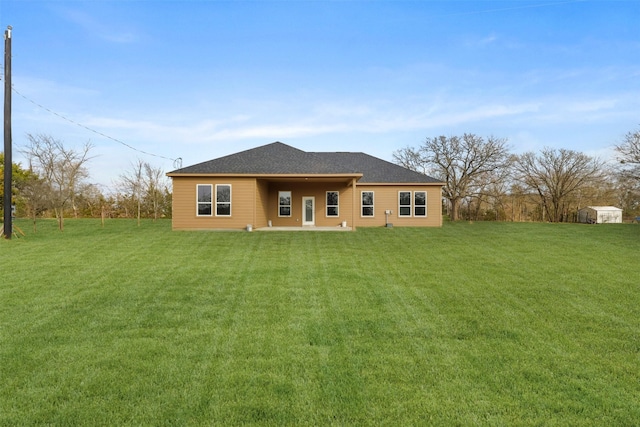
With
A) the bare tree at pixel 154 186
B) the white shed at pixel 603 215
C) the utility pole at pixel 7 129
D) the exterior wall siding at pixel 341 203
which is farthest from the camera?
the bare tree at pixel 154 186

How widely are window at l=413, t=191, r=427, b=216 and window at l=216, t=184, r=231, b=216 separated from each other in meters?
9.77

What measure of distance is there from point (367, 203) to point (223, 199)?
764 cm

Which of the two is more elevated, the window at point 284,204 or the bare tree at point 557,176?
the bare tree at point 557,176

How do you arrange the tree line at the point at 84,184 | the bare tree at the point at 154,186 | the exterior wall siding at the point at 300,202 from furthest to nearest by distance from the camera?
the bare tree at the point at 154,186 < the tree line at the point at 84,184 < the exterior wall siding at the point at 300,202

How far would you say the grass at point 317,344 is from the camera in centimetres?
267

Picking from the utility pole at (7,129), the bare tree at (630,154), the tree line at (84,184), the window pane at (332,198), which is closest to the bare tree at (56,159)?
the tree line at (84,184)

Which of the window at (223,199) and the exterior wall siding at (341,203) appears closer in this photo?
the window at (223,199)

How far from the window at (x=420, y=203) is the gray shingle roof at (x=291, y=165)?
0.70 meters

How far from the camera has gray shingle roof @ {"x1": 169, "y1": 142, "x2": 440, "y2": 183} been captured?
54.4 feet

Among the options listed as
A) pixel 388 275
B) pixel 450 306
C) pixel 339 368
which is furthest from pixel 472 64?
pixel 339 368

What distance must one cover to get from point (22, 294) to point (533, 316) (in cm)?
751

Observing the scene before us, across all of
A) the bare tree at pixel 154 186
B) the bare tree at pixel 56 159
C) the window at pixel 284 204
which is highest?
the bare tree at pixel 56 159

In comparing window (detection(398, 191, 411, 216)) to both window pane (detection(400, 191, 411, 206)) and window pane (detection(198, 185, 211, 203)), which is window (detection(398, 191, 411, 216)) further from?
window pane (detection(198, 185, 211, 203))

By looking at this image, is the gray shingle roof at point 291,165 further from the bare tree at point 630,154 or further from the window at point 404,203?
the bare tree at point 630,154
